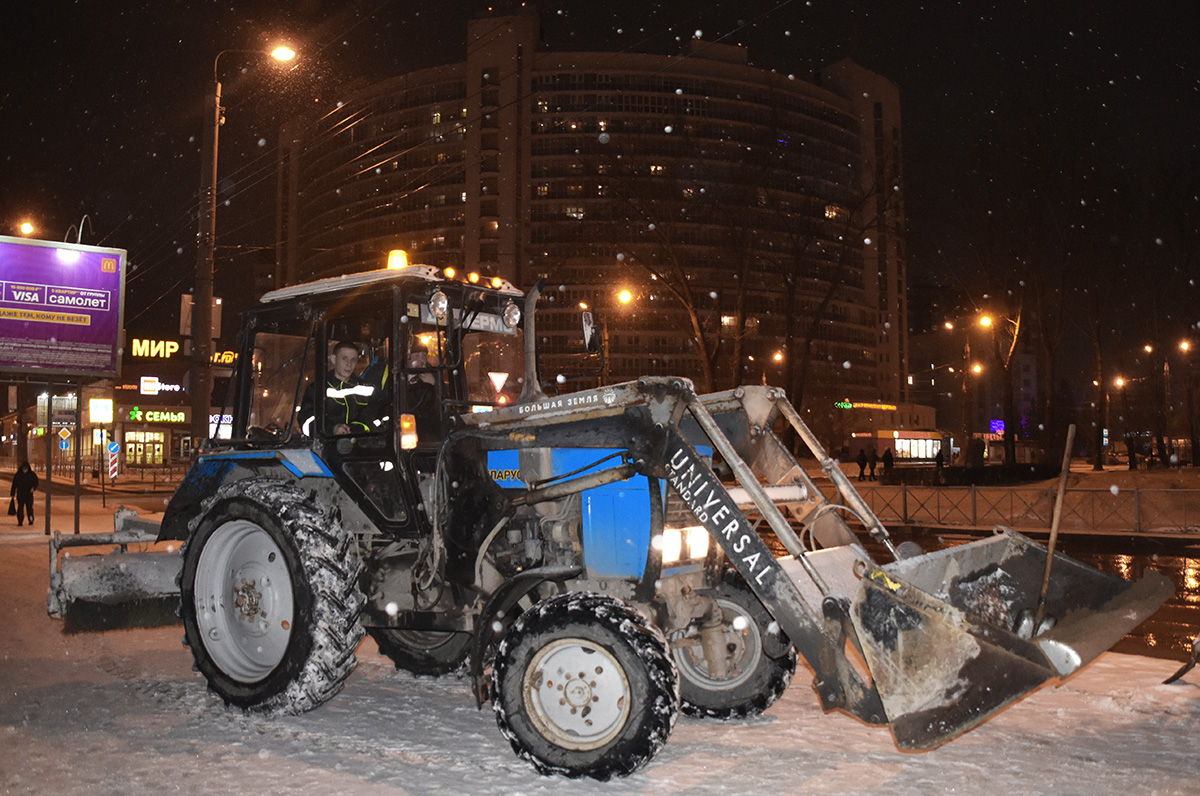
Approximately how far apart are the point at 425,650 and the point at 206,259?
975cm

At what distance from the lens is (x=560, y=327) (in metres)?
100

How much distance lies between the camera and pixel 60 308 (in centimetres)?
1900

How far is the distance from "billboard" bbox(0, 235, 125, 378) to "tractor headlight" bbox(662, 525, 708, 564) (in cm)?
1723

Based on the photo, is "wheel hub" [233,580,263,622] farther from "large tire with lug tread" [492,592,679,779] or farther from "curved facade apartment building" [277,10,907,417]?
"curved facade apartment building" [277,10,907,417]

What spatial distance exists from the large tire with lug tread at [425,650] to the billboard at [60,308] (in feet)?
47.9

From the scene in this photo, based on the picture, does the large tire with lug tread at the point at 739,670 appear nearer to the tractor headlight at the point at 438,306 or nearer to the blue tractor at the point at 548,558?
the blue tractor at the point at 548,558

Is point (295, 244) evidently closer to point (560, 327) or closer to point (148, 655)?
point (560, 327)

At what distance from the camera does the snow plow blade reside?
7941mm

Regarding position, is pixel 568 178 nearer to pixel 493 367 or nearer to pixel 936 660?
pixel 493 367

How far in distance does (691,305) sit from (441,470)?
2808 centimetres

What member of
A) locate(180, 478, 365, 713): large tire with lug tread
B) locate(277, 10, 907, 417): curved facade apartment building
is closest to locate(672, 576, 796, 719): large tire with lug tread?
locate(180, 478, 365, 713): large tire with lug tread

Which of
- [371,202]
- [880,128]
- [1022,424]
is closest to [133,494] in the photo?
[371,202]

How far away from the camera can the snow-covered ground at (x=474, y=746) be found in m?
4.97

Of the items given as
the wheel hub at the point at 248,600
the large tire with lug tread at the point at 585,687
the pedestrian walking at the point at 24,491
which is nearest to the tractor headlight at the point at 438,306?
the large tire with lug tread at the point at 585,687
